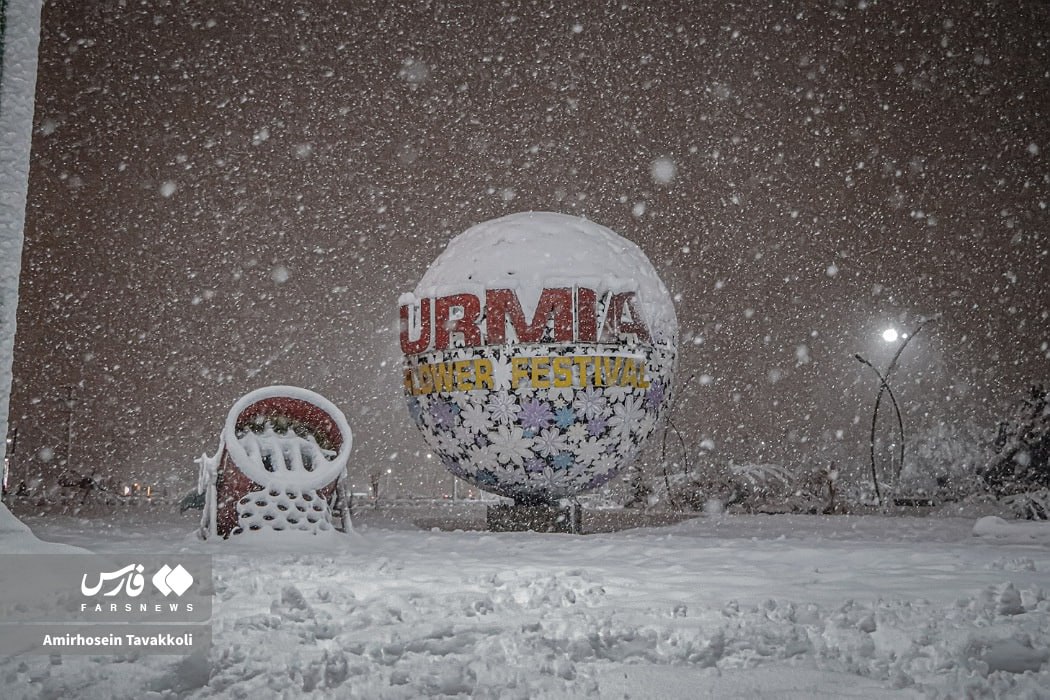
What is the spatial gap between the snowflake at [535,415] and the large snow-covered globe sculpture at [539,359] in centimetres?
1

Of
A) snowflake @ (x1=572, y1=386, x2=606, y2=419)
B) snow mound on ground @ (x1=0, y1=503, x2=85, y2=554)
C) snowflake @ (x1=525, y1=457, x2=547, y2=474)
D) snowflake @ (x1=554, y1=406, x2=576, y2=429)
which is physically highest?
snowflake @ (x1=572, y1=386, x2=606, y2=419)

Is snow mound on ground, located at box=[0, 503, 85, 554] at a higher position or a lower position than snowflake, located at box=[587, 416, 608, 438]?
lower

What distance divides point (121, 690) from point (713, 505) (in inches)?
624

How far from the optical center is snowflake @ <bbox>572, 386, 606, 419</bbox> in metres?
8.71

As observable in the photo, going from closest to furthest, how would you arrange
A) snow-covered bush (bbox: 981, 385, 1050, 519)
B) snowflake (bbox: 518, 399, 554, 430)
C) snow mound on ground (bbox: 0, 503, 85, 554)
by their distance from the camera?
snow mound on ground (bbox: 0, 503, 85, 554) < snowflake (bbox: 518, 399, 554, 430) < snow-covered bush (bbox: 981, 385, 1050, 519)

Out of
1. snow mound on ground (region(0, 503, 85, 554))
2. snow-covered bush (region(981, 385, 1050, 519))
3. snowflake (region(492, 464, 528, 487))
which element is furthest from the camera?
snow-covered bush (region(981, 385, 1050, 519))

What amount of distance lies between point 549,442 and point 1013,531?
5.14 meters

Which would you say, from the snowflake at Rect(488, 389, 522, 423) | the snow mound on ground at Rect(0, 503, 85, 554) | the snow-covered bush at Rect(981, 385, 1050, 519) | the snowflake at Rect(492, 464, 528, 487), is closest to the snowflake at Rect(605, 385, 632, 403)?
the snowflake at Rect(488, 389, 522, 423)

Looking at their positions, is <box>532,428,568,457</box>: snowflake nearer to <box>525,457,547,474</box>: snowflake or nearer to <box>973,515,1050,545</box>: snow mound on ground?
<box>525,457,547,474</box>: snowflake

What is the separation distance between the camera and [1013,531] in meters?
8.56

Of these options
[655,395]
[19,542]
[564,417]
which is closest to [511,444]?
[564,417]

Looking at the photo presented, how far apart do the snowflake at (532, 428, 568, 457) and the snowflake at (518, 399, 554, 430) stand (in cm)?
9

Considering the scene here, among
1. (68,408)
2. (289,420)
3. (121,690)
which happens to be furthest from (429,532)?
(68,408)

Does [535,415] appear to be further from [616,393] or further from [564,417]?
[616,393]
